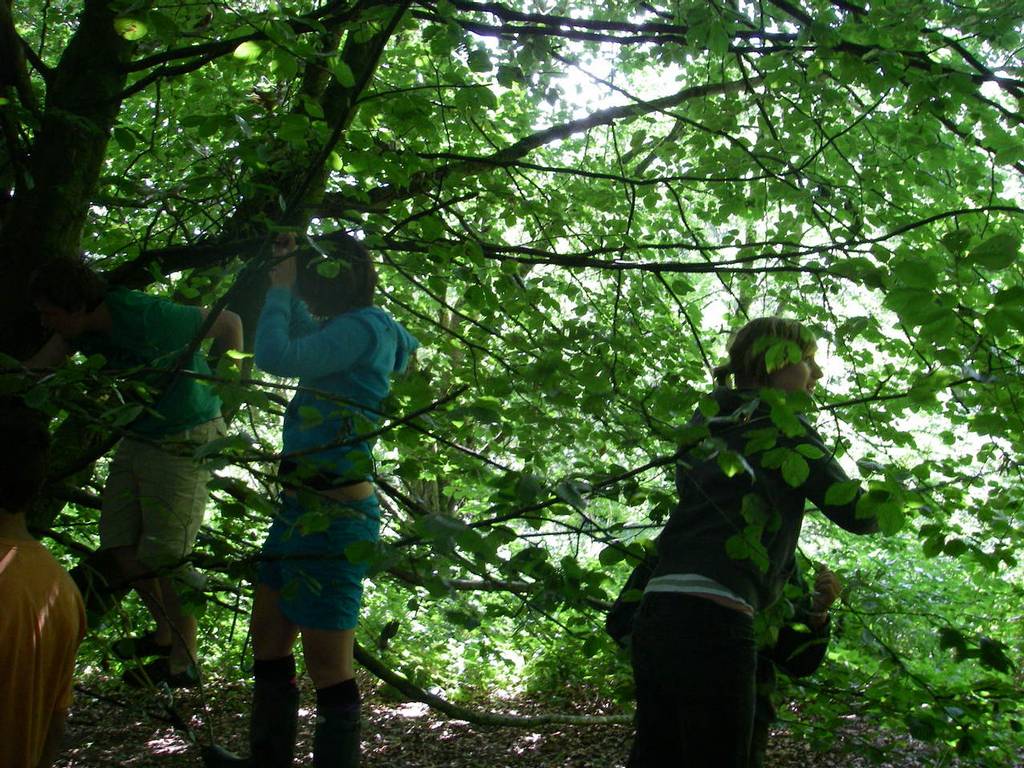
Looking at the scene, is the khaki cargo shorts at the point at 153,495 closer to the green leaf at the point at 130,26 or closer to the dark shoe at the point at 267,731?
the dark shoe at the point at 267,731

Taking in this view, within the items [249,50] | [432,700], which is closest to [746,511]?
[249,50]

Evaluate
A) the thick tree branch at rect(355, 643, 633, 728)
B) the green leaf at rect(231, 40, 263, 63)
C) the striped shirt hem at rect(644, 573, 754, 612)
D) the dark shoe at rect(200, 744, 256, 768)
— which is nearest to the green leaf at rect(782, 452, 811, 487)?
the striped shirt hem at rect(644, 573, 754, 612)

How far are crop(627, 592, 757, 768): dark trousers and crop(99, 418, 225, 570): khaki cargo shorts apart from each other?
174 centimetres

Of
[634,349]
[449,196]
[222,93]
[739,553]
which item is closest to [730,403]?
[739,553]

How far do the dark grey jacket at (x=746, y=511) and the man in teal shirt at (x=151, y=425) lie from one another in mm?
1296

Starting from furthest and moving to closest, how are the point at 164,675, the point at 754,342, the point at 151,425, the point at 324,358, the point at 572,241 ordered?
the point at 572,241 → the point at 164,675 → the point at 151,425 → the point at 324,358 → the point at 754,342

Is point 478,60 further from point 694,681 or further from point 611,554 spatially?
point 694,681

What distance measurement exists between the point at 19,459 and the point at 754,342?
5.45 ft

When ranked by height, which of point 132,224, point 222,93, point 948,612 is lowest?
point 948,612

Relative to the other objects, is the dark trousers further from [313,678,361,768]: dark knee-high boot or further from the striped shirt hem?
[313,678,361,768]: dark knee-high boot

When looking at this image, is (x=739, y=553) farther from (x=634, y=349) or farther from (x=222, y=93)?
(x=222, y=93)

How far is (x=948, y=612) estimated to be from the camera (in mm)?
6188

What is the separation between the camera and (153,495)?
325 centimetres

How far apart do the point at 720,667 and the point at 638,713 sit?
270 mm
